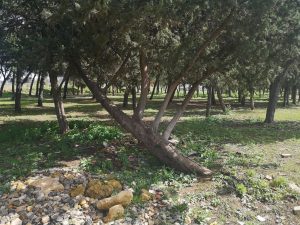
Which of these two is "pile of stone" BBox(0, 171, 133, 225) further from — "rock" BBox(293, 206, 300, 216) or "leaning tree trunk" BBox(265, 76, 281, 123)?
"leaning tree trunk" BBox(265, 76, 281, 123)

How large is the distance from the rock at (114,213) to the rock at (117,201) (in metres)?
0.19

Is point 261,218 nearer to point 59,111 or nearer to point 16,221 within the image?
point 16,221

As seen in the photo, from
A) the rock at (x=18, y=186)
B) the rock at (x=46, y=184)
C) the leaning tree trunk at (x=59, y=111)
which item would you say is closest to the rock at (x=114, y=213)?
the rock at (x=46, y=184)

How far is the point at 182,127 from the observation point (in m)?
22.0

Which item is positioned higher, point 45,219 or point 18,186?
point 18,186

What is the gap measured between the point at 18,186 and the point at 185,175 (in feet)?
16.7

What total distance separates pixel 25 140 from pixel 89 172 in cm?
595

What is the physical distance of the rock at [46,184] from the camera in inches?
424

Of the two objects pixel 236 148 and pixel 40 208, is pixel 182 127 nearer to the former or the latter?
pixel 236 148

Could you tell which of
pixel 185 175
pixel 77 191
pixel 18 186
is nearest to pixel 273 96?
pixel 185 175

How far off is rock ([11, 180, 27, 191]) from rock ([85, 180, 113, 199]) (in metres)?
1.75

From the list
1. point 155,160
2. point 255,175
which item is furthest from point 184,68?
point 255,175

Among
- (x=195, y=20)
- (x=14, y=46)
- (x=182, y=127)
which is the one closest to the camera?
(x=195, y=20)

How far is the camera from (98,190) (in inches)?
425
